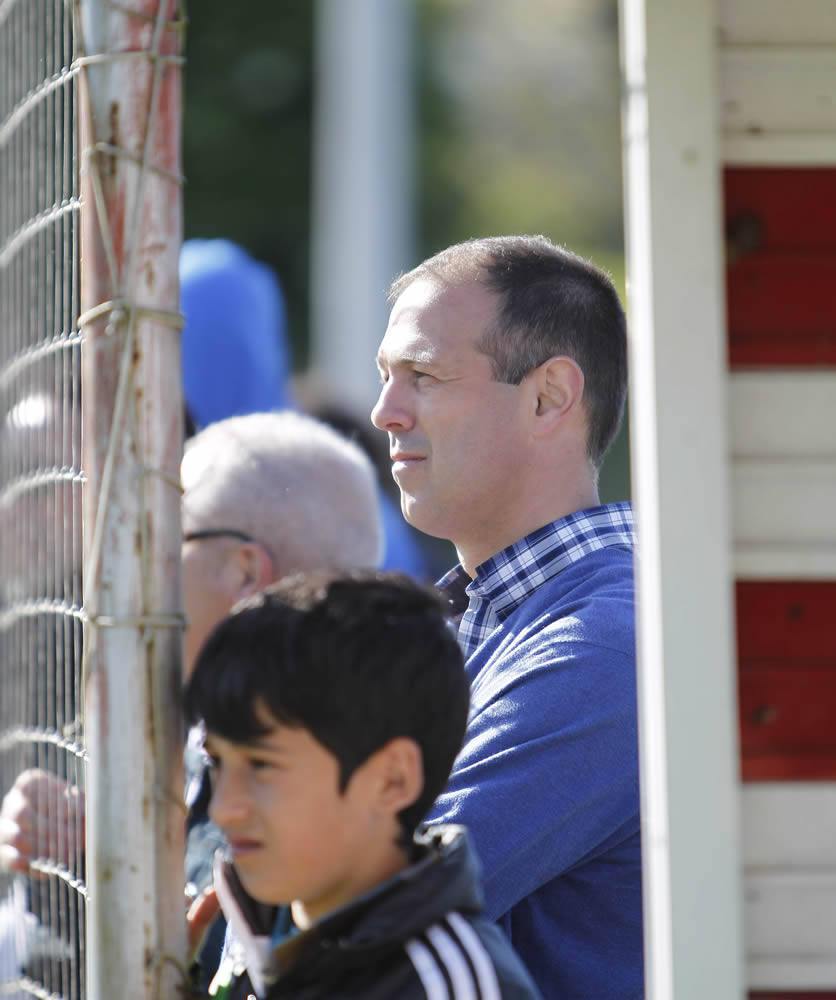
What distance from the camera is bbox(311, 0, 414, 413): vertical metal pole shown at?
14141 millimetres

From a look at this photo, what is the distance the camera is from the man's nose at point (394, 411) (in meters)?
2.69

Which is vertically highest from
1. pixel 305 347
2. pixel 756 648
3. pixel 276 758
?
pixel 305 347

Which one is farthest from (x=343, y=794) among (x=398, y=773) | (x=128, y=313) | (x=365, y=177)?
(x=365, y=177)

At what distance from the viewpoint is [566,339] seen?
111 inches

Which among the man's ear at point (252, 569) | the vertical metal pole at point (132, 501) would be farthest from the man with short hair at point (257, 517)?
the vertical metal pole at point (132, 501)

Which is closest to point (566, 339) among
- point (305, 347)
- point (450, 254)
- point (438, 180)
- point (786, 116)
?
point (450, 254)

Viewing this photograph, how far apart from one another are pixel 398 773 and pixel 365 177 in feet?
42.9

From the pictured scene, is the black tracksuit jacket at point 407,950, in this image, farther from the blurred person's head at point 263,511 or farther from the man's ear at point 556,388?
the blurred person's head at point 263,511

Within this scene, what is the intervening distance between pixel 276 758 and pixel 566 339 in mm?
1236

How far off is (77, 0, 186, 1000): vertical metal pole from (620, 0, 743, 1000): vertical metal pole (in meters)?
0.62

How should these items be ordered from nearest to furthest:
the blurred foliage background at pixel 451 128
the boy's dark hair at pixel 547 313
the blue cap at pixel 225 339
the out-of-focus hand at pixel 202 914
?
the out-of-focus hand at pixel 202 914
the boy's dark hair at pixel 547 313
the blue cap at pixel 225 339
the blurred foliage background at pixel 451 128

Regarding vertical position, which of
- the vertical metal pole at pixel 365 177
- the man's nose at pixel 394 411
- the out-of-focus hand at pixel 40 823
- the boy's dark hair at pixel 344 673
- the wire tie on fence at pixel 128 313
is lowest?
the out-of-focus hand at pixel 40 823

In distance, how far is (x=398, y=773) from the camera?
192cm

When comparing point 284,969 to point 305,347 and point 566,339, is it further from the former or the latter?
point 305,347
